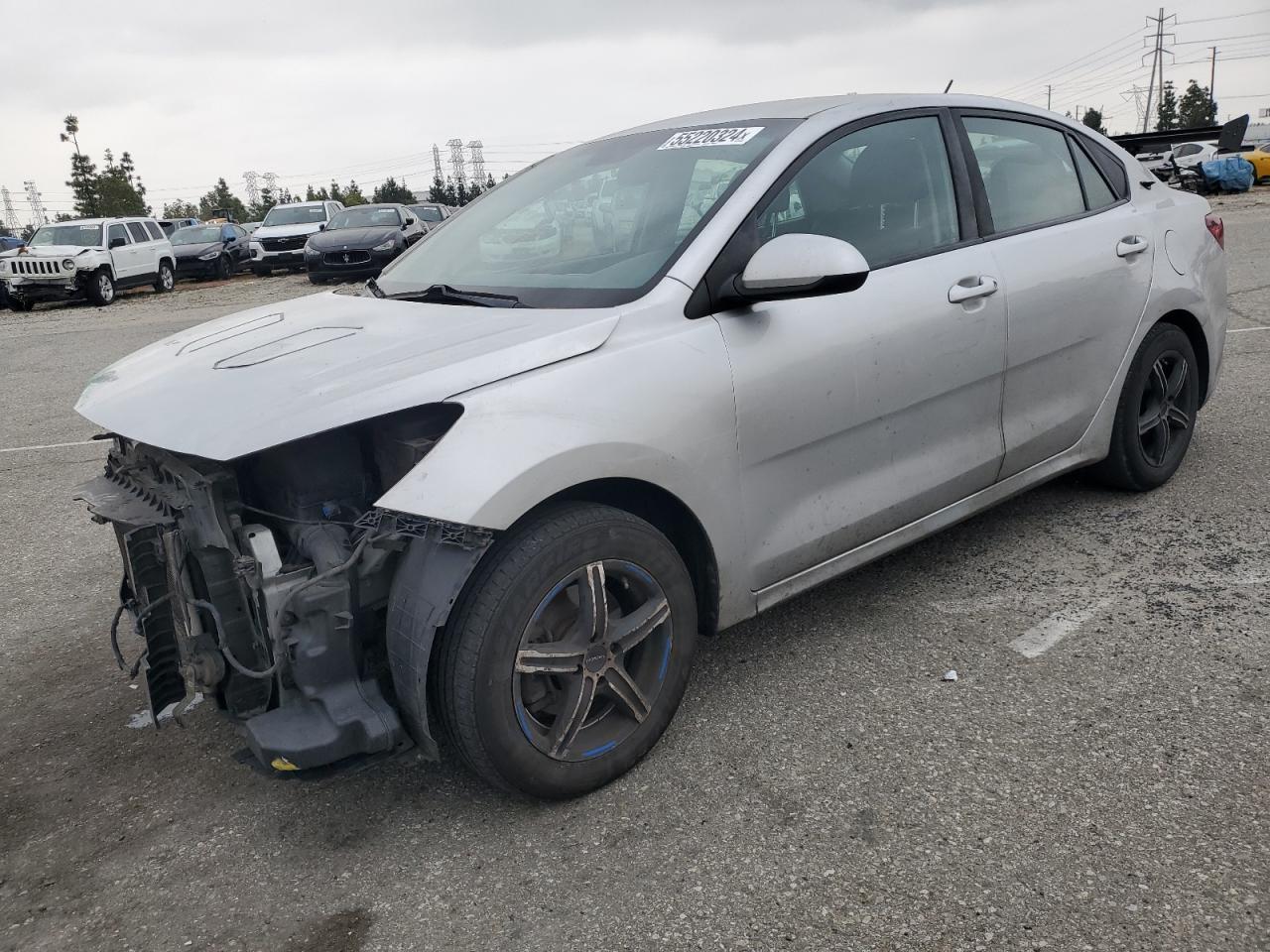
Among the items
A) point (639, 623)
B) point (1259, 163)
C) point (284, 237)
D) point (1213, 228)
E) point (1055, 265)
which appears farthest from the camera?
point (1259, 163)

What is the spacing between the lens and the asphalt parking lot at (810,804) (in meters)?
2.17

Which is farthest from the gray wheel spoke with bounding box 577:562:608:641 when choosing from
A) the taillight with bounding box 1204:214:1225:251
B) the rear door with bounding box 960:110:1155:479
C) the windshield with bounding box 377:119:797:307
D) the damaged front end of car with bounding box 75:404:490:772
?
the taillight with bounding box 1204:214:1225:251

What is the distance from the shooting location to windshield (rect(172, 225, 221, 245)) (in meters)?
25.2

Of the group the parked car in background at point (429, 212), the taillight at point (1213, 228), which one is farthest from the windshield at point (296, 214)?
the taillight at point (1213, 228)

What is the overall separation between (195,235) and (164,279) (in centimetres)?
345

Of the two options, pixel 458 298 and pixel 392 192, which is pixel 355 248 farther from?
pixel 392 192

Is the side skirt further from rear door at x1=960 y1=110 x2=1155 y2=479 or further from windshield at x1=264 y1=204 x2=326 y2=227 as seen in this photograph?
windshield at x1=264 y1=204 x2=326 y2=227

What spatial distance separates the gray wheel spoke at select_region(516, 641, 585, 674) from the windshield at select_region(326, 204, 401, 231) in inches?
747

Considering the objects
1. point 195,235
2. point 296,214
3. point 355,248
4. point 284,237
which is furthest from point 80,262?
point 296,214

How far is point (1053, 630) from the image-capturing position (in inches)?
130

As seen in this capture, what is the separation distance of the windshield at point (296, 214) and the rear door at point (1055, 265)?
77.0ft

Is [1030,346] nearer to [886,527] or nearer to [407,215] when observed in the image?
[886,527]

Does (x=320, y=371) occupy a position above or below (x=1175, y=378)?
above

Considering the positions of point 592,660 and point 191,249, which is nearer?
point 592,660
